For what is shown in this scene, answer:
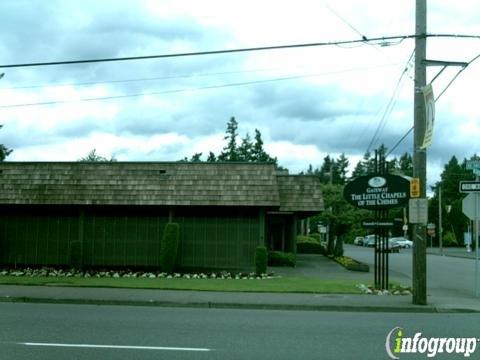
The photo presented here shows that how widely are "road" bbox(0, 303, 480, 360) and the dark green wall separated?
28.5 feet

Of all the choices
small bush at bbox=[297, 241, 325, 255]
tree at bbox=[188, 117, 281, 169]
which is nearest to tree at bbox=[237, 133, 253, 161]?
tree at bbox=[188, 117, 281, 169]

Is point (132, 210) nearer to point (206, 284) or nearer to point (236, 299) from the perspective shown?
point (206, 284)

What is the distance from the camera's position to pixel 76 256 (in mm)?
22812

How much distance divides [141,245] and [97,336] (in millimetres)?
13309

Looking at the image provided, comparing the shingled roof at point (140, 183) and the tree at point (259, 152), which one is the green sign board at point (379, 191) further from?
the tree at point (259, 152)

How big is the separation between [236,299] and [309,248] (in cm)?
2929

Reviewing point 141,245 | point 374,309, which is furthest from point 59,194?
point 374,309

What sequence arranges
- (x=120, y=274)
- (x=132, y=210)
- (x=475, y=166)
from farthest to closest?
(x=132, y=210), (x=120, y=274), (x=475, y=166)

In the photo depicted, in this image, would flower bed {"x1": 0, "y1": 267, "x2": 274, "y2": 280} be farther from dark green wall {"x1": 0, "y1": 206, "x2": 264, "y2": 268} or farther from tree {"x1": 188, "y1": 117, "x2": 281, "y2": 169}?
tree {"x1": 188, "y1": 117, "x2": 281, "y2": 169}

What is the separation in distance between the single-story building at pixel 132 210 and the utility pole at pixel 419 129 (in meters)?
7.91

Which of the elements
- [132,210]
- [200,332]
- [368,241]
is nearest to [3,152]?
[132,210]

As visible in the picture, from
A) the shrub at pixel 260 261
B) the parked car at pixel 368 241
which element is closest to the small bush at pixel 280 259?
the shrub at pixel 260 261

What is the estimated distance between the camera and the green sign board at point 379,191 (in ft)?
59.3

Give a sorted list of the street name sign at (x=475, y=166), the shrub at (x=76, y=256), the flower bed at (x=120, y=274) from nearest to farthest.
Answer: the street name sign at (x=475, y=166), the flower bed at (x=120, y=274), the shrub at (x=76, y=256)
